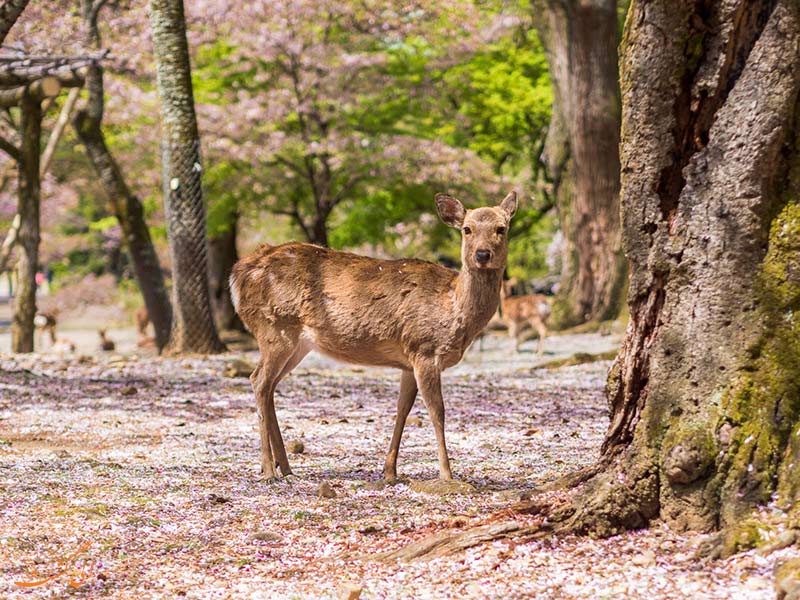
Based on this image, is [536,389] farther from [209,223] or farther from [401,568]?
[209,223]

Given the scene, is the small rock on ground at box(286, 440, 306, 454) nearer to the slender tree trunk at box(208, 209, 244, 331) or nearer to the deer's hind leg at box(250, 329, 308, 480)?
the deer's hind leg at box(250, 329, 308, 480)

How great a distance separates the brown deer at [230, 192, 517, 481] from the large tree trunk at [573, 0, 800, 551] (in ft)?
5.03

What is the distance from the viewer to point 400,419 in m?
6.66

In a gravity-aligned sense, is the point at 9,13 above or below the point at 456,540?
above

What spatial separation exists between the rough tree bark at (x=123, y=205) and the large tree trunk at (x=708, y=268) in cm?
1371

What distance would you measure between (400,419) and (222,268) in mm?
19248

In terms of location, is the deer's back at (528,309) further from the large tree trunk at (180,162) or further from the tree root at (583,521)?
the tree root at (583,521)

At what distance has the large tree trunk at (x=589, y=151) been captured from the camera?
1845cm

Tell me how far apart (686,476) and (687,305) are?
0.76 m

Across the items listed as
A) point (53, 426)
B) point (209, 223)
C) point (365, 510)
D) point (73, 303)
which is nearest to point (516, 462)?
point (365, 510)

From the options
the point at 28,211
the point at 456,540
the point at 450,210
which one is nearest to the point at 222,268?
the point at 28,211

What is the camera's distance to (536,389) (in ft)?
38.8

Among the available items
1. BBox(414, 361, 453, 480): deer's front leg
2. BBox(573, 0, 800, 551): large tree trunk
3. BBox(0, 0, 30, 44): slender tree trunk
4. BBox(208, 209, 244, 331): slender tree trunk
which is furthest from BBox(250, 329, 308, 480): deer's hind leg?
BBox(208, 209, 244, 331): slender tree trunk

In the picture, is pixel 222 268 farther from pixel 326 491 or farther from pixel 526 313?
pixel 326 491
